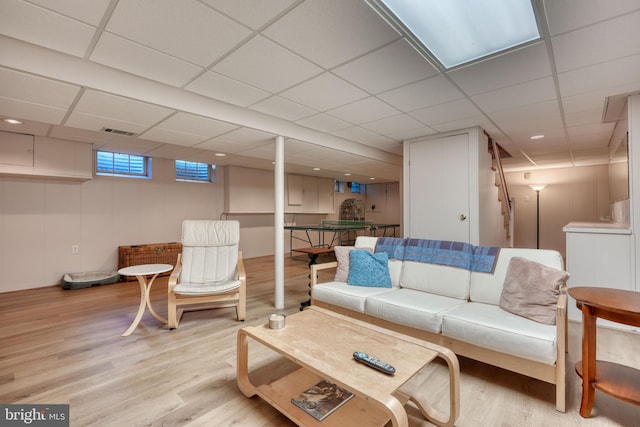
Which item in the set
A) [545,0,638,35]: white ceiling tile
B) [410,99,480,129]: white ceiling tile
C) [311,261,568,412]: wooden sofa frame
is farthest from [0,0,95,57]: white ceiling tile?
[311,261,568,412]: wooden sofa frame

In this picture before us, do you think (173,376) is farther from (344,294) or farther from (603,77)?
(603,77)

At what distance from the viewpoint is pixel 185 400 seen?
1.79 meters

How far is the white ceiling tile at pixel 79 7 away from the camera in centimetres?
151

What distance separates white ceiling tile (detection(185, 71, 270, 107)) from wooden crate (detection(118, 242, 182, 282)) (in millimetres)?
3547

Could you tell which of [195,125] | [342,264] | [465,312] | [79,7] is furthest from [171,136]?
[465,312]

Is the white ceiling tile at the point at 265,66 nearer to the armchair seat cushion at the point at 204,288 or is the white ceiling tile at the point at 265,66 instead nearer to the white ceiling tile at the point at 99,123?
the white ceiling tile at the point at 99,123

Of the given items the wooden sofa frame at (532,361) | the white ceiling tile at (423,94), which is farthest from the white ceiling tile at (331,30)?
the wooden sofa frame at (532,361)

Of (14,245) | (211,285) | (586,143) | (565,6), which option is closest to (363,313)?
(211,285)

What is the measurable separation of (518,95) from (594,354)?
2.18 meters

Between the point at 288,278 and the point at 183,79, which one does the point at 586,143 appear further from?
the point at 183,79

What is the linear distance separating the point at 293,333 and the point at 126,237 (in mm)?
4982

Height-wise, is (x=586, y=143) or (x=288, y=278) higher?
(x=586, y=143)

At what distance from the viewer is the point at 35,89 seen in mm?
2273

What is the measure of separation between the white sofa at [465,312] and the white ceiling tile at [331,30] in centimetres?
192
